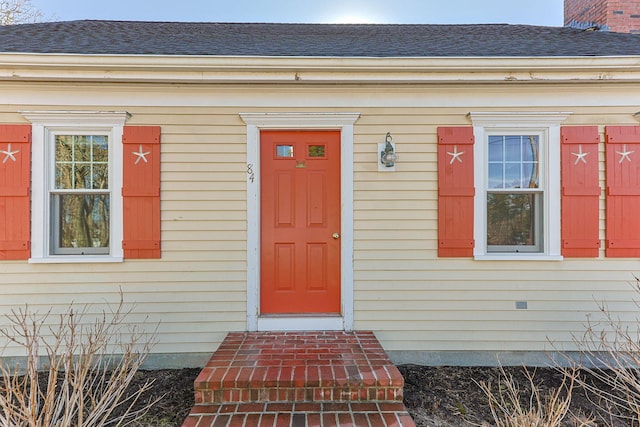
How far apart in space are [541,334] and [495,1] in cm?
1143

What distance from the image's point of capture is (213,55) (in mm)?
3207

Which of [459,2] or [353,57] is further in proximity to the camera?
[459,2]

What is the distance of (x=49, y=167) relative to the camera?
10.9 ft

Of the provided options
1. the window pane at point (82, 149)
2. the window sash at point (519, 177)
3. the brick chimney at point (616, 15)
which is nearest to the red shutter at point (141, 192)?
the window pane at point (82, 149)

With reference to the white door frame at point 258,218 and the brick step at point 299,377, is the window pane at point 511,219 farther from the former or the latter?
the brick step at point 299,377

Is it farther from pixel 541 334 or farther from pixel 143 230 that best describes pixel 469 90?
pixel 143 230

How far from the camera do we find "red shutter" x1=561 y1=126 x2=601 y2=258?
3.38 meters

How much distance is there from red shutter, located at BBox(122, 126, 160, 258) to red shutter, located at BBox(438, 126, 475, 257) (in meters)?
2.85

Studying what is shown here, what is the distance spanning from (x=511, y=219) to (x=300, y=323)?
95.9 inches

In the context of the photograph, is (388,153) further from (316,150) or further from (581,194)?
(581,194)

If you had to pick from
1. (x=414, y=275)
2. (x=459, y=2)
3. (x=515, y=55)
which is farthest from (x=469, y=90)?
(x=459, y=2)

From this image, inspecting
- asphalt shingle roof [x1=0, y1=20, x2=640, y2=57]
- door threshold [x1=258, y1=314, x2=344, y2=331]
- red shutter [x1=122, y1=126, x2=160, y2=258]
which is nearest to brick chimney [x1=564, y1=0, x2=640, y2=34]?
asphalt shingle roof [x1=0, y1=20, x2=640, y2=57]

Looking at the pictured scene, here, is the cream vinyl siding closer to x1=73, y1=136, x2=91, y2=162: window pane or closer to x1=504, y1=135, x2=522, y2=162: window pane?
x1=504, y1=135, x2=522, y2=162: window pane

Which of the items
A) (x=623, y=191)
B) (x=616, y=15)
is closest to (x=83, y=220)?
(x=623, y=191)
